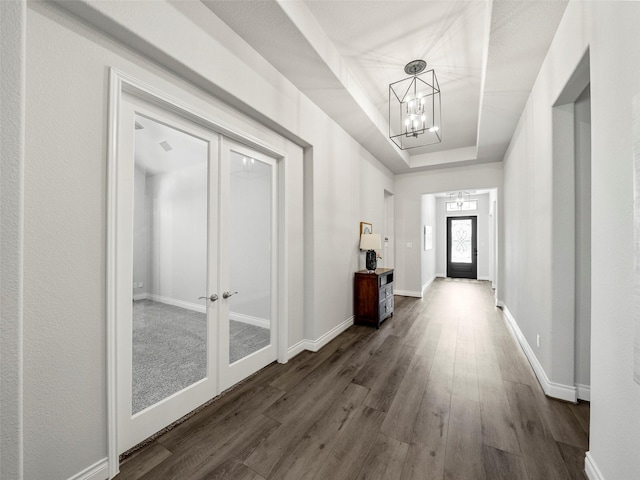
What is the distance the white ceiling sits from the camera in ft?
6.14

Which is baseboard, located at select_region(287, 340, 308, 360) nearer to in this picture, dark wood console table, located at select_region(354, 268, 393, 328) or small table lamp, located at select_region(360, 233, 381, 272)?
dark wood console table, located at select_region(354, 268, 393, 328)

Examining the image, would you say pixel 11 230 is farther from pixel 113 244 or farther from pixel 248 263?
pixel 248 263

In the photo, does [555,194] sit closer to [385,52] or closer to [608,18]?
[608,18]

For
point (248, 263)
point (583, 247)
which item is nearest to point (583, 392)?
point (583, 247)

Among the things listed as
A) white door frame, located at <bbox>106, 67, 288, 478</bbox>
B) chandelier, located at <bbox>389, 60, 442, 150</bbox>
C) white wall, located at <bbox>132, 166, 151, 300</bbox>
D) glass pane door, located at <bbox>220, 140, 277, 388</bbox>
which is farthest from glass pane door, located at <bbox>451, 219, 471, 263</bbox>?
white door frame, located at <bbox>106, 67, 288, 478</bbox>

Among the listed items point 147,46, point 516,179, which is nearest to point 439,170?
point 516,179

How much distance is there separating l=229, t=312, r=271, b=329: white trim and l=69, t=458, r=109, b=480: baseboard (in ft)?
3.60

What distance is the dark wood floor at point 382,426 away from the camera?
4.93ft

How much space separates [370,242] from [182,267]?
2.81 meters

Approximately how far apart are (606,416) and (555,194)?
162 centimetres

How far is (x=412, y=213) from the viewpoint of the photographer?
6043mm

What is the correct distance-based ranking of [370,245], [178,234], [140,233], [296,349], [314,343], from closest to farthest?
1. [140,233]
2. [178,234]
3. [296,349]
4. [314,343]
5. [370,245]

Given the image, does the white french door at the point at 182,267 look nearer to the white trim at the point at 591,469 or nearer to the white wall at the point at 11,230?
the white wall at the point at 11,230

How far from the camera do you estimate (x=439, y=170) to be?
18.7ft
